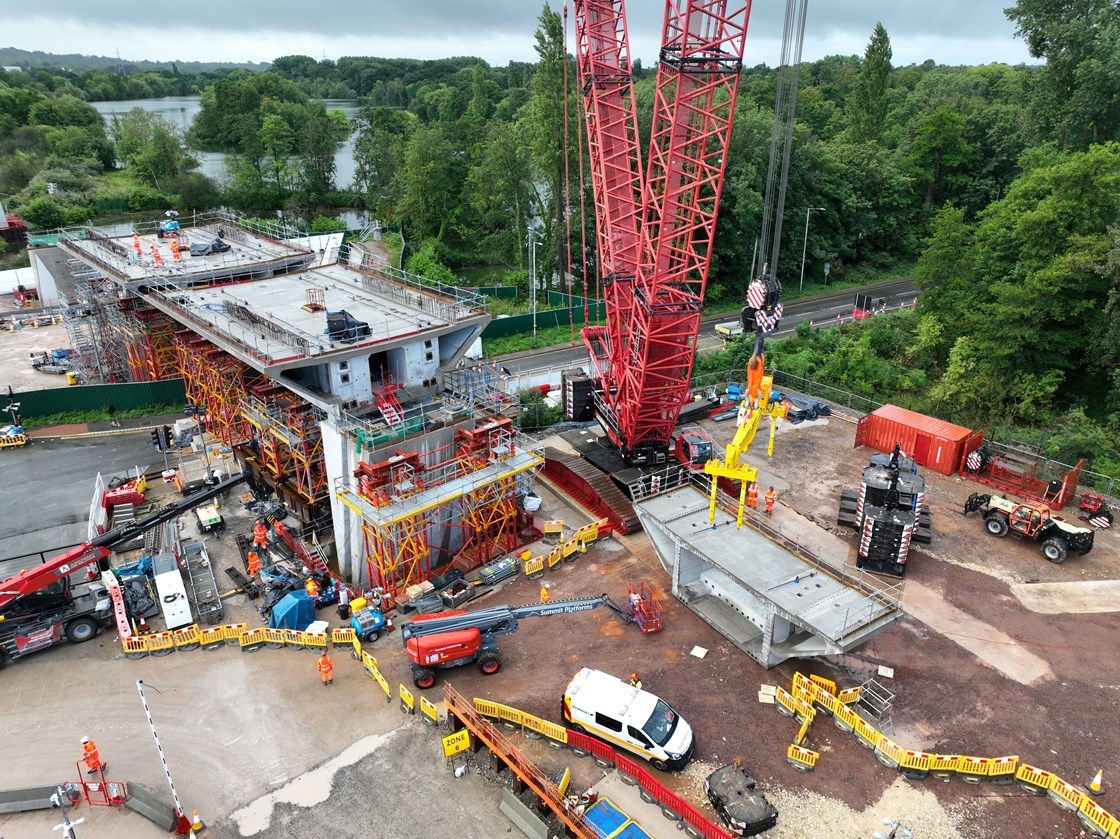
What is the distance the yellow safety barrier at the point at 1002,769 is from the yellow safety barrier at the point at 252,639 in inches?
824

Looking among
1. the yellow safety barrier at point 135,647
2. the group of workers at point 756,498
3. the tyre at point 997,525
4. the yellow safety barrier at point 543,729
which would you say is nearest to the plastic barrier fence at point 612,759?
the yellow safety barrier at point 543,729

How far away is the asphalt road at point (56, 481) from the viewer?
88.1ft

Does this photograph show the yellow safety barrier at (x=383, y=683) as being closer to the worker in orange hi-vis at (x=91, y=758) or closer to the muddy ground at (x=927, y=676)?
the muddy ground at (x=927, y=676)

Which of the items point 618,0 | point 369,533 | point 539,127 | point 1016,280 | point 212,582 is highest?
point 618,0

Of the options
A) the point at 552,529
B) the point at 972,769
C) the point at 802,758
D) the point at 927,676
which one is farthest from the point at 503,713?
the point at 927,676

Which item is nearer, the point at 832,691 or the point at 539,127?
the point at 832,691

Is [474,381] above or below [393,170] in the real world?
below

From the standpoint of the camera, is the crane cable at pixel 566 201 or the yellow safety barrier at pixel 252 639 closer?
the yellow safety barrier at pixel 252 639

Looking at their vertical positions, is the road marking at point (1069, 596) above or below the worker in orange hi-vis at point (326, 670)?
above

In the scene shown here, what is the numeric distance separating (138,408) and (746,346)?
38396mm

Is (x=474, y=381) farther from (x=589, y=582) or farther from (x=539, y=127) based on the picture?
(x=539, y=127)

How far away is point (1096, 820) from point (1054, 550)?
1218 centimetres

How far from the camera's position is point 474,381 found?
98.0 feet

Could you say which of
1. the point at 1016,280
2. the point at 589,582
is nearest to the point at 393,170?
the point at 1016,280
